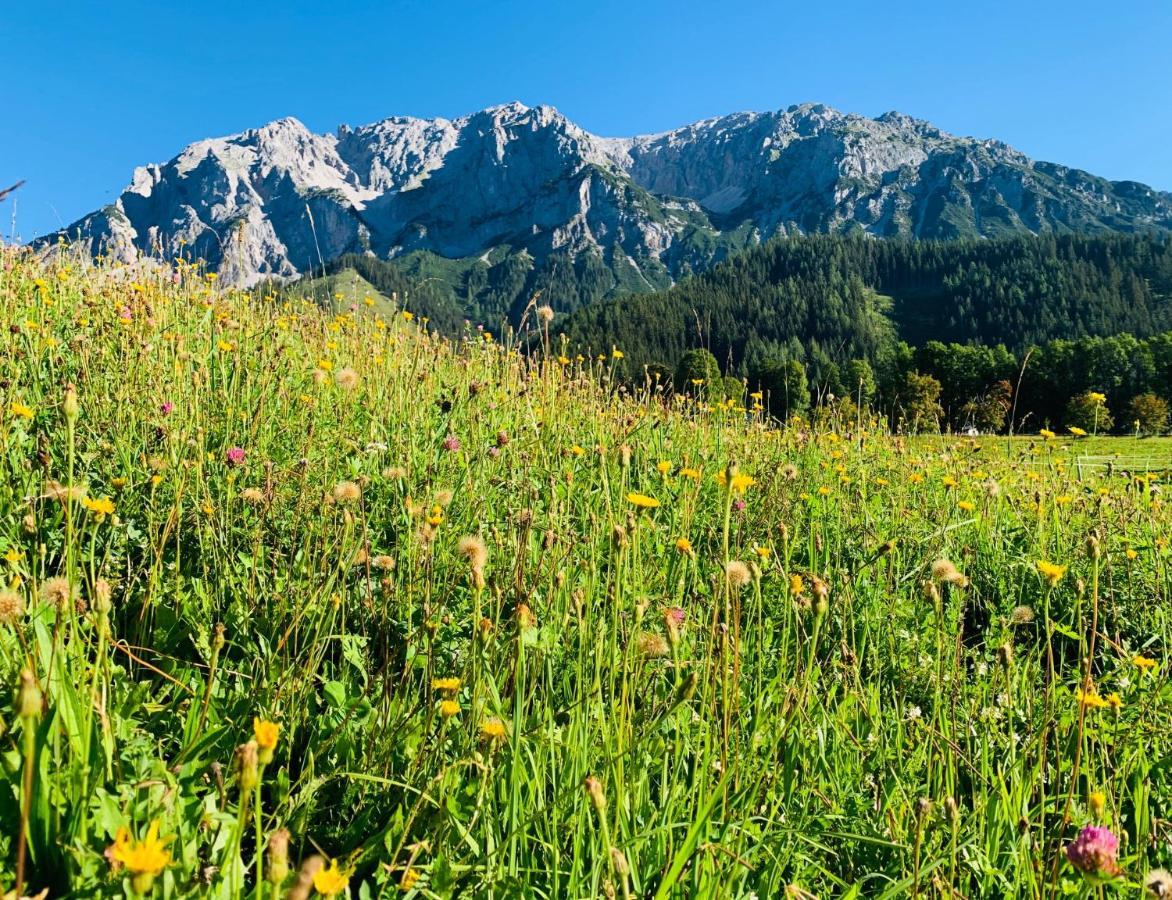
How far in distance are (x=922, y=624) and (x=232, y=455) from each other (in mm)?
2944

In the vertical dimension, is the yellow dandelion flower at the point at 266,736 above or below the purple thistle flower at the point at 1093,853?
above

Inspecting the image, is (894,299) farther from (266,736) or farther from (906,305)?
(266,736)

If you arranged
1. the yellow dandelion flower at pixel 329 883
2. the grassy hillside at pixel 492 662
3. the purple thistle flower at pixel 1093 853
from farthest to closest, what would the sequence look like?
the grassy hillside at pixel 492 662, the purple thistle flower at pixel 1093 853, the yellow dandelion flower at pixel 329 883

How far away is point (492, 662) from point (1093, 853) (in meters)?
1.20

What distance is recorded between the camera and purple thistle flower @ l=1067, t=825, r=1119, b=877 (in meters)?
1.04

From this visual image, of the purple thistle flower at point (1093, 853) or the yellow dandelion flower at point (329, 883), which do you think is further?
the purple thistle flower at point (1093, 853)

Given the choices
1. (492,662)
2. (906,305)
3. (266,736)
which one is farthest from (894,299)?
(266,736)

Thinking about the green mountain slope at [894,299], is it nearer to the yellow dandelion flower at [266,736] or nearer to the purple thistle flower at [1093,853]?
the purple thistle flower at [1093,853]

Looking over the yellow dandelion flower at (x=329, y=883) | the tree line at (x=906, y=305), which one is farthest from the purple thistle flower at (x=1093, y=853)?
the tree line at (x=906, y=305)

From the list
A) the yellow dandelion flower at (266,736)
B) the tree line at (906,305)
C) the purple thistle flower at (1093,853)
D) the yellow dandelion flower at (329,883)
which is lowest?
the purple thistle flower at (1093,853)

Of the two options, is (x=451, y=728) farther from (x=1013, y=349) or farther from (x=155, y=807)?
(x=1013, y=349)

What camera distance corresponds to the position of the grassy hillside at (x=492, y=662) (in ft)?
4.28

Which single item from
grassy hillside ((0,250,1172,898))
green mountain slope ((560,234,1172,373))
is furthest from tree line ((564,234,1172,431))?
grassy hillside ((0,250,1172,898))

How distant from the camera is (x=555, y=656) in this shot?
85.0 inches
